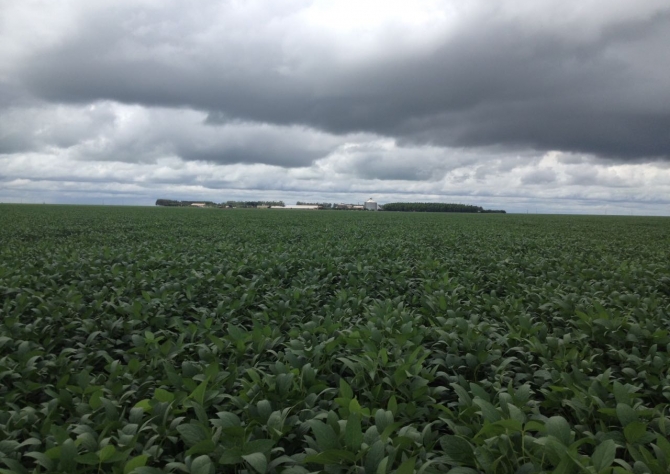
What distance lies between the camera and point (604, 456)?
1.85 metres

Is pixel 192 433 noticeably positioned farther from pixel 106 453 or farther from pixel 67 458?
pixel 67 458

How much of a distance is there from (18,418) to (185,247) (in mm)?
9788

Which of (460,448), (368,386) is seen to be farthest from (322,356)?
(460,448)

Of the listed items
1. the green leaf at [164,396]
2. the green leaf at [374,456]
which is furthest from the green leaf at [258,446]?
the green leaf at [164,396]

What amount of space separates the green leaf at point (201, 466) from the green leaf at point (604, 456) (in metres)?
1.80

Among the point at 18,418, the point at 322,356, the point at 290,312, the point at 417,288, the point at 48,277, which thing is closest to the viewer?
the point at 18,418

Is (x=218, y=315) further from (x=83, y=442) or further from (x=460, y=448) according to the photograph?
(x=460, y=448)

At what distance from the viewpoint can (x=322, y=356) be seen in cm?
365

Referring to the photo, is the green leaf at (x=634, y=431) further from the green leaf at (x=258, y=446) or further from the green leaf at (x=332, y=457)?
the green leaf at (x=258, y=446)

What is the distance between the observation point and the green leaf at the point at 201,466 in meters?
1.86

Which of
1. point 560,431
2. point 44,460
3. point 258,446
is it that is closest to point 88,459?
point 44,460

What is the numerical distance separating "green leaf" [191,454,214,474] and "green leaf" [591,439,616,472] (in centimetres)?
180

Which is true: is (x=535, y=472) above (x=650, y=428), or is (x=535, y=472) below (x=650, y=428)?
above

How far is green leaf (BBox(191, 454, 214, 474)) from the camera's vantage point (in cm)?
186
